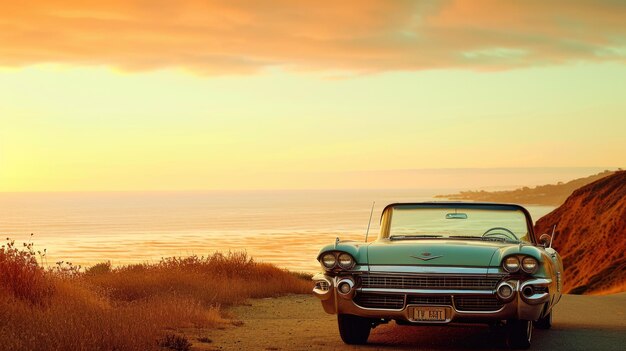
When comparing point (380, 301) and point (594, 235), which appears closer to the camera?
point (380, 301)

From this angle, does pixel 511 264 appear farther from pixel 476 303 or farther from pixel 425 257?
pixel 425 257

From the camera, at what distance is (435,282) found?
33.1ft

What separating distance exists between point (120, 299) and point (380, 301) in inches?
355

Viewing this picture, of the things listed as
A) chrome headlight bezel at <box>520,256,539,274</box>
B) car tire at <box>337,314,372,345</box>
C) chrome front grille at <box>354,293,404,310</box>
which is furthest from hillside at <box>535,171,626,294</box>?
chrome front grille at <box>354,293,404,310</box>

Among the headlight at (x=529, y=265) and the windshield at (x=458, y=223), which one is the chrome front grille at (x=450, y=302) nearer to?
the headlight at (x=529, y=265)

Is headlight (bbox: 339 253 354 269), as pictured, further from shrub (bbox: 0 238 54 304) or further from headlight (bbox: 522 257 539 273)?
shrub (bbox: 0 238 54 304)

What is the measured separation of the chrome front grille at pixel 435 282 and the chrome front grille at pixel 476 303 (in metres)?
0.11

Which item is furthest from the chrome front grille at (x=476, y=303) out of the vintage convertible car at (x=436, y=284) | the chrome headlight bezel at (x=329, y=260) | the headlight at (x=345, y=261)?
the chrome headlight bezel at (x=329, y=260)

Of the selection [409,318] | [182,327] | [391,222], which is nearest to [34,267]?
[182,327]

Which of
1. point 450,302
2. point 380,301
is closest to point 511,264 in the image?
point 450,302

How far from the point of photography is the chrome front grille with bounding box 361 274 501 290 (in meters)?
10.0

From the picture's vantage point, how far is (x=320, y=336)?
12062mm

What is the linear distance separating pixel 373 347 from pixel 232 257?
1319 centimetres

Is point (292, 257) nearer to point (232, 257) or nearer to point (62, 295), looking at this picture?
point (232, 257)
